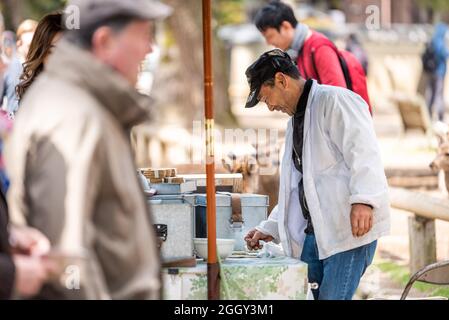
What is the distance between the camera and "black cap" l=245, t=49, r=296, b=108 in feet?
21.2

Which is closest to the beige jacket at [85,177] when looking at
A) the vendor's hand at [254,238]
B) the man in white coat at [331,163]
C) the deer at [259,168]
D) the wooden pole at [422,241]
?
the man in white coat at [331,163]

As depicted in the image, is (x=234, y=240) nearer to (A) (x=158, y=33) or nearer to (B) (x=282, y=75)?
(B) (x=282, y=75)

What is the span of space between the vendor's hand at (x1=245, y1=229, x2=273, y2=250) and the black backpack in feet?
61.6

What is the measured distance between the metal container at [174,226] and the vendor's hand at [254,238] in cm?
75

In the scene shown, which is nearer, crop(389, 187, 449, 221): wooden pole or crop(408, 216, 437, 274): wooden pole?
crop(389, 187, 449, 221): wooden pole

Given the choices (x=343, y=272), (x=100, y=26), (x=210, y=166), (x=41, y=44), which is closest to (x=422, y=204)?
(x=343, y=272)

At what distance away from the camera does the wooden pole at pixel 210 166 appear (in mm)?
5855

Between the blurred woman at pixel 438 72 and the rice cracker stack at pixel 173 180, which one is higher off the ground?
the blurred woman at pixel 438 72

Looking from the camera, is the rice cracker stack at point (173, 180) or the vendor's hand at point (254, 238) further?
the rice cracker stack at point (173, 180)

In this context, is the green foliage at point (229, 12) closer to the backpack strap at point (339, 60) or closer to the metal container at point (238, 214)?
the backpack strap at point (339, 60)

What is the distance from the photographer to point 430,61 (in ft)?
82.7

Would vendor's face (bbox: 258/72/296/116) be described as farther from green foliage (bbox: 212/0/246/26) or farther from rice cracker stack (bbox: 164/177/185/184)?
green foliage (bbox: 212/0/246/26)

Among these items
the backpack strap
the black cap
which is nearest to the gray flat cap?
the black cap

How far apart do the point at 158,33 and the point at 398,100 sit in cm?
1066
